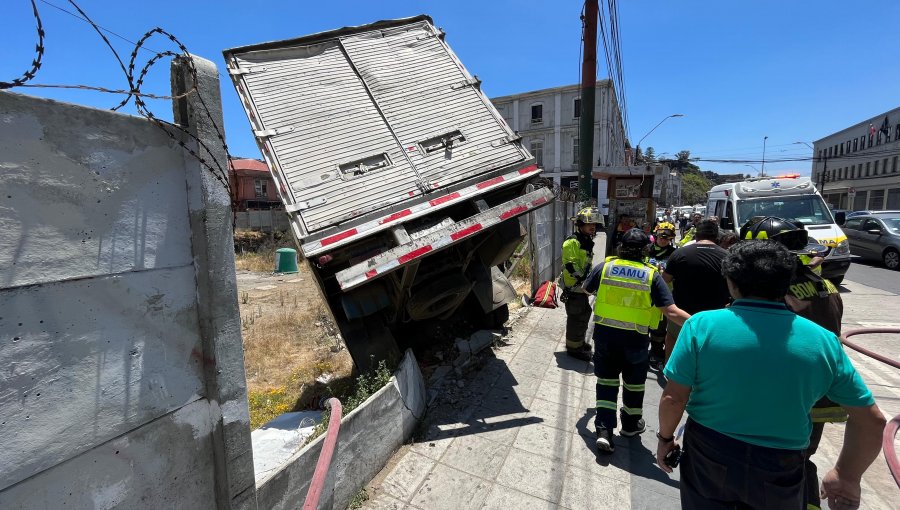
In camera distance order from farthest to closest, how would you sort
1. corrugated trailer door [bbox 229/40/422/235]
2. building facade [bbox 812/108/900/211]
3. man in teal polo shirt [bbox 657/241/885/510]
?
building facade [bbox 812/108/900/211] → corrugated trailer door [bbox 229/40/422/235] → man in teal polo shirt [bbox 657/241/885/510]

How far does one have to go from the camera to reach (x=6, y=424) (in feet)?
4.49

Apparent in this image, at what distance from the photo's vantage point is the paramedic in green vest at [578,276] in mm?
5020

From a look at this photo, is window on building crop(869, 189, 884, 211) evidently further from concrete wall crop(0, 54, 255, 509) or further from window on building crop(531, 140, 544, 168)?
concrete wall crop(0, 54, 255, 509)

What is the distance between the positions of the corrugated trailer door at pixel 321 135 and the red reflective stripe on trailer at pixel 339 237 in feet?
0.42

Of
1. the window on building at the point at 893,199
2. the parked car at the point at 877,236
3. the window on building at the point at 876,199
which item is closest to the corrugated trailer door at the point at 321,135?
the parked car at the point at 877,236

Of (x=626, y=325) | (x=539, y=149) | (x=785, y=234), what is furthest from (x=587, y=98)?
(x=539, y=149)

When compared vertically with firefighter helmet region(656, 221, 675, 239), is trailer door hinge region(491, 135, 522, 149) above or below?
above

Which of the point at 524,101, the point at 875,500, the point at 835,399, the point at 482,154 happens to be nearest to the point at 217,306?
the point at 835,399

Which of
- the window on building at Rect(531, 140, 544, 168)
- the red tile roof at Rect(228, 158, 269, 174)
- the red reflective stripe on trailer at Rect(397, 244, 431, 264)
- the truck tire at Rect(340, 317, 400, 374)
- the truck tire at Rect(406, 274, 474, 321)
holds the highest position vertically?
the window on building at Rect(531, 140, 544, 168)

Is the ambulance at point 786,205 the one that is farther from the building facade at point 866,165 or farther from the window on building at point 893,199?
the window on building at point 893,199

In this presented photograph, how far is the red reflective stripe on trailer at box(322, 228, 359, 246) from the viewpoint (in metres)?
3.50

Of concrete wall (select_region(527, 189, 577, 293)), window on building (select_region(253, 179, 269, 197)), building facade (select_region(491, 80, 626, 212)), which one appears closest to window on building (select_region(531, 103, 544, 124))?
building facade (select_region(491, 80, 626, 212))

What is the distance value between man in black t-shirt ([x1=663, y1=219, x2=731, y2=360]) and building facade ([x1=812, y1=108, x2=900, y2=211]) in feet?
153

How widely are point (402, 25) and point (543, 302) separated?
199 inches
